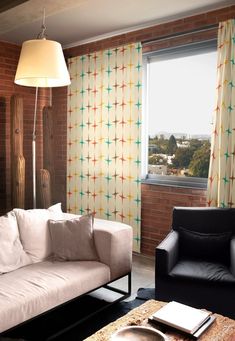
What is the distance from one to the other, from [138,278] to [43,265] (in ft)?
3.72

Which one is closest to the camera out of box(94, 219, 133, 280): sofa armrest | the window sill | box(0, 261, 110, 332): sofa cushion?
box(0, 261, 110, 332): sofa cushion

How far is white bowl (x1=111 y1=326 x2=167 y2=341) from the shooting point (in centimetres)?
156

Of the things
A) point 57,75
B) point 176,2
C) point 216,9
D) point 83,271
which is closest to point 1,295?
point 83,271

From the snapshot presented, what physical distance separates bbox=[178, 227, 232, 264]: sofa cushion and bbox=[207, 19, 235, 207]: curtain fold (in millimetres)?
514

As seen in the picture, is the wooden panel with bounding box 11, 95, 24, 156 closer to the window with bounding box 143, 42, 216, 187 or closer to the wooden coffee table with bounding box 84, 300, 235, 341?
the window with bounding box 143, 42, 216, 187

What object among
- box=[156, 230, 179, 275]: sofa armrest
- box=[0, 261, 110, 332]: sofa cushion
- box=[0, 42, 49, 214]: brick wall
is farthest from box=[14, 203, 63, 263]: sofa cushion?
box=[0, 42, 49, 214]: brick wall

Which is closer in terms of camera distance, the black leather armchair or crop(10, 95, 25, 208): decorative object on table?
the black leather armchair

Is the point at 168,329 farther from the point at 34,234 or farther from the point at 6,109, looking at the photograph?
the point at 6,109

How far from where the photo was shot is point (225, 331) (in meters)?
1.66

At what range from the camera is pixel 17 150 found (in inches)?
152

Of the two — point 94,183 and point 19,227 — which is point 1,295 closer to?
point 19,227

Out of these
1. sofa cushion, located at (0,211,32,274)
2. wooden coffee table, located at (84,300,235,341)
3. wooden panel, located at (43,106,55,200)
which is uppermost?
wooden panel, located at (43,106,55,200)

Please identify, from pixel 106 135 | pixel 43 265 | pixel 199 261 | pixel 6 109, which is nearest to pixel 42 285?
pixel 43 265

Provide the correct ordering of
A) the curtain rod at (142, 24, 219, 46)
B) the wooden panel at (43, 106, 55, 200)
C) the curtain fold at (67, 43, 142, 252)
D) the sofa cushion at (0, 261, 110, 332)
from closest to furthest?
1. the sofa cushion at (0, 261, 110, 332)
2. the curtain rod at (142, 24, 219, 46)
3. the curtain fold at (67, 43, 142, 252)
4. the wooden panel at (43, 106, 55, 200)
